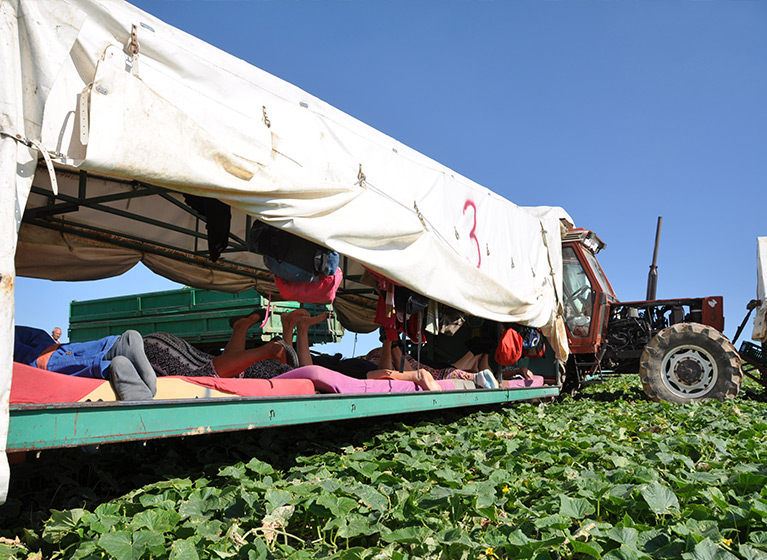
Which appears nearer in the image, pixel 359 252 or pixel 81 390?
pixel 81 390

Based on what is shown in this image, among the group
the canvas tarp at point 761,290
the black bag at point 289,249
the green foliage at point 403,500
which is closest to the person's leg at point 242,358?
the green foliage at point 403,500

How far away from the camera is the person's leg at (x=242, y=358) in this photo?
4.56m

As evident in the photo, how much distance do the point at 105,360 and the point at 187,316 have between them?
28.2ft

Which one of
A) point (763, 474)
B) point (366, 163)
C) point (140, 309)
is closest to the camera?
point (763, 474)

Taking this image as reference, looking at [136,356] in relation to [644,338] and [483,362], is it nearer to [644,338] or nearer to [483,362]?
[483,362]

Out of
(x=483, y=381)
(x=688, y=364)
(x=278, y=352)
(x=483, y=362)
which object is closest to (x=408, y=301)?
(x=278, y=352)

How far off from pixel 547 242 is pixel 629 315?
2.17 metres

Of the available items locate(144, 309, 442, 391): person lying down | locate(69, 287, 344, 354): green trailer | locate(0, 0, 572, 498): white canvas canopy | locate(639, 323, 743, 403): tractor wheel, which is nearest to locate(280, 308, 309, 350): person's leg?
locate(144, 309, 442, 391): person lying down

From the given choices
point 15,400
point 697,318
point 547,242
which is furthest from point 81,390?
point 697,318

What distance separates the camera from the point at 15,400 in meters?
2.41

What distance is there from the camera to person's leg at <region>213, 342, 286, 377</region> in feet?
15.0

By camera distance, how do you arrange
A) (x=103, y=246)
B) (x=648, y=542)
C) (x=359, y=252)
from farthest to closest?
(x=103, y=246)
(x=359, y=252)
(x=648, y=542)

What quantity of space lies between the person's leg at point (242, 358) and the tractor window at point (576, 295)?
5.69 meters

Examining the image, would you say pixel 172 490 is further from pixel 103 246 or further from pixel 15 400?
pixel 103 246
